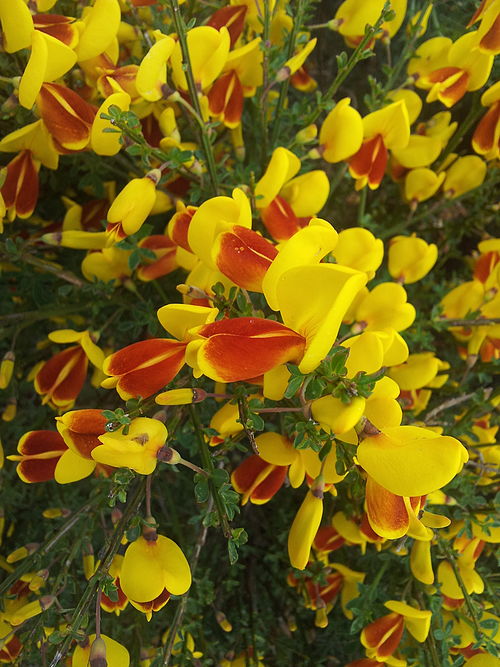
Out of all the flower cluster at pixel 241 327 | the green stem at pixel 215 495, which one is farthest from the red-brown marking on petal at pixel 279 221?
the green stem at pixel 215 495

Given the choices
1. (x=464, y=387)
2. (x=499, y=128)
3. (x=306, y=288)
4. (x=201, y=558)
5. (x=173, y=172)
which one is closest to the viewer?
(x=306, y=288)

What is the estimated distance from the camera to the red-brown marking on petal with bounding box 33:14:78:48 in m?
0.55

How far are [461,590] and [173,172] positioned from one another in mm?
551

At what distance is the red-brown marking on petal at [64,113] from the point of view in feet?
1.84

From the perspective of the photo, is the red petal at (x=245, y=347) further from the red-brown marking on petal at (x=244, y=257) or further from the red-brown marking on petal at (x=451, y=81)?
the red-brown marking on petal at (x=451, y=81)

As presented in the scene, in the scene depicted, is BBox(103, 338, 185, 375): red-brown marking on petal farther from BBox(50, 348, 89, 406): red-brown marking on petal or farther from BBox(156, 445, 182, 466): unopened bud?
BBox(50, 348, 89, 406): red-brown marking on petal

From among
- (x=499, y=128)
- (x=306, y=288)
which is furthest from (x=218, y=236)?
(x=499, y=128)

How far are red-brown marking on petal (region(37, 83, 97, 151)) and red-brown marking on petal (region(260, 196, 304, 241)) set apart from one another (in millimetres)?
190

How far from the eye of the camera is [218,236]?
1.45 feet

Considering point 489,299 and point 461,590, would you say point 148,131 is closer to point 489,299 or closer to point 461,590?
point 489,299

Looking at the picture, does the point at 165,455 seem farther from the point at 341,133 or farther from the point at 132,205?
the point at 341,133

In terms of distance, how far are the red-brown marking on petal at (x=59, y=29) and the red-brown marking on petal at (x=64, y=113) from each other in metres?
0.04

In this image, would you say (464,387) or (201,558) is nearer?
(464,387)

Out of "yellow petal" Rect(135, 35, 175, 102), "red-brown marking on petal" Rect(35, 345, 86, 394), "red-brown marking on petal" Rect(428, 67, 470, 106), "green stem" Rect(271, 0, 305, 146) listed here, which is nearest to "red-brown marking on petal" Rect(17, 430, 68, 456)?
"red-brown marking on petal" Rect(35, 345, 86, 394)
